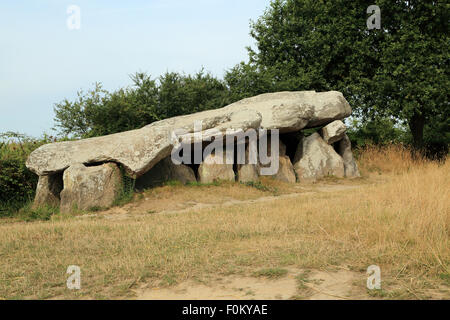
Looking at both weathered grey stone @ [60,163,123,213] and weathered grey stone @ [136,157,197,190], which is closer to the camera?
weathered grey stone @ [60,163,123,213]

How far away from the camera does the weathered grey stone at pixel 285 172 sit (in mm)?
14000

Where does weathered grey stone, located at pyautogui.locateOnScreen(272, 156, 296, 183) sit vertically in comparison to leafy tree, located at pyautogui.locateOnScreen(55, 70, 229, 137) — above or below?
below

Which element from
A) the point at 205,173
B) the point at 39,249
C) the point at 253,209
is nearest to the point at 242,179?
the point at 205,173

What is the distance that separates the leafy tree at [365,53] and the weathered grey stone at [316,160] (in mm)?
5209

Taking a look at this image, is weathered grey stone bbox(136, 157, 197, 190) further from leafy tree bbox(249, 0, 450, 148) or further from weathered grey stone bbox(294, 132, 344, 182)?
leafy tree bbox(249, 0, 450, 148)

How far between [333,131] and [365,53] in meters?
5.58

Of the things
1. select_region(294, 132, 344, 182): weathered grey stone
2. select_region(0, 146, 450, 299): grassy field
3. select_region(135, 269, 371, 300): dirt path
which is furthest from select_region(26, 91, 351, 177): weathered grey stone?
select_region(135, 269, 371, 300): dirt path

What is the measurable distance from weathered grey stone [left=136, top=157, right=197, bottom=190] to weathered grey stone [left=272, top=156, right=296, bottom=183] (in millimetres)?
2956

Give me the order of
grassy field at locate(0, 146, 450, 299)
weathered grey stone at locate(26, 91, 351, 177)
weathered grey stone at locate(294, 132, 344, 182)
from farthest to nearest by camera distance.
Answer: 1. weathered grey stone at locate(294, 132, 344, 182)
2. weathered grey stone at locate(26, 91, 351, 177)
3. grassy field at locate(0, 146, 450, 299)

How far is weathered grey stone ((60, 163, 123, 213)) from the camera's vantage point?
1034 centimetres

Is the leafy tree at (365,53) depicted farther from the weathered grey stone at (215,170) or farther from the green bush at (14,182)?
the green bush at (14,182)

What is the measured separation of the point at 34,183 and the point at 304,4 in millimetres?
15194

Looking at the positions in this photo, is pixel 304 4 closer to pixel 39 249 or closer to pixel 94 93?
pixel 94 93

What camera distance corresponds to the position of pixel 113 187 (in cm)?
1073
